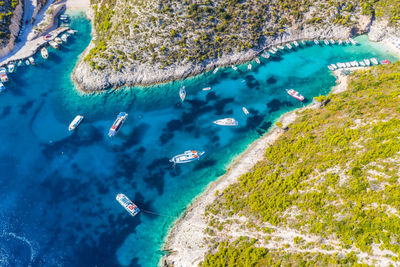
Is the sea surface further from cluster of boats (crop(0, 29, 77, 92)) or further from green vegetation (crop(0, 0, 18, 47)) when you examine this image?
green vegetation (crop(0, 0, 18, 47))

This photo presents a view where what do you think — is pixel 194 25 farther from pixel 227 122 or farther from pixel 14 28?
pixel 14 28

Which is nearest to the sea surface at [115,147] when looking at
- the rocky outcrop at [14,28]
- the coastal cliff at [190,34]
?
the coastal cliff at [190,34]

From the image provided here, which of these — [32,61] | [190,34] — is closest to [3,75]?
[32,61]

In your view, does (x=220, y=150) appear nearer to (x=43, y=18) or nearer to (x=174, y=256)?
(x=174, y=256)

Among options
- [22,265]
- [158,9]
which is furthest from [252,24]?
[22,265]

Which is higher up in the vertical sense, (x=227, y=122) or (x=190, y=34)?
(x=190, y=34)

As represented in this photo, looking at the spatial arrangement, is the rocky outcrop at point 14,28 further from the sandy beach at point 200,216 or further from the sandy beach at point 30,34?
the sandy beach at point 200,216
